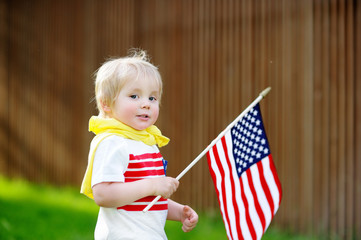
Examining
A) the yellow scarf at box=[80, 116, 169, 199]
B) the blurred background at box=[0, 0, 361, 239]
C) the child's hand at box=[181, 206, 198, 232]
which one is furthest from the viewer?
the blurred background at box=[0, 0, 361, 239]

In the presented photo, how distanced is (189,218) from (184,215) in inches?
1.2

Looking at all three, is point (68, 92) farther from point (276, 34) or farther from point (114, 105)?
point (114, 105)

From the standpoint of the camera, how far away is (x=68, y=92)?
866cm

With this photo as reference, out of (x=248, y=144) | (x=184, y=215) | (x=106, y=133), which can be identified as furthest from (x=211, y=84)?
(x=106, y=133)

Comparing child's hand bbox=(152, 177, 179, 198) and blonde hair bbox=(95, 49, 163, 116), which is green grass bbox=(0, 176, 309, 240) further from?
child's hand bbox=(152, 177, 179, 198)

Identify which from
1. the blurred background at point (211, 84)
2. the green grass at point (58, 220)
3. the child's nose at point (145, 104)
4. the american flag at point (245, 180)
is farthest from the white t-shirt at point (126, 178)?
the blurred background at point (211, 84)

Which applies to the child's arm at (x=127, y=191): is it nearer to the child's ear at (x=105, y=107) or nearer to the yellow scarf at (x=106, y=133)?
the yellow scarf at (x=106, y=133)

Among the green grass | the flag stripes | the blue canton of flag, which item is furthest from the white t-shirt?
the green grass

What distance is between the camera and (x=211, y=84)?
6.48 m

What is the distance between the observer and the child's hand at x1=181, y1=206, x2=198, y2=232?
8.25 ft

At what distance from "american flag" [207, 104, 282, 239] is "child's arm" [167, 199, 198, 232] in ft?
0.75

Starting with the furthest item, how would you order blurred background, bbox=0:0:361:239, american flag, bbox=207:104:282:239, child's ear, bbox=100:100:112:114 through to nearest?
blurred background, bbox=0:0:361:239
american flag, bbox=207:104:282:239
child's ear, bbox=100:100:112:114

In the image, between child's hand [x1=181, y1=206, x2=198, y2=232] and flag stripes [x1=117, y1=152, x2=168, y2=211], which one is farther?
child's hand [x1=181, y1=206, x2=198, y2=232]

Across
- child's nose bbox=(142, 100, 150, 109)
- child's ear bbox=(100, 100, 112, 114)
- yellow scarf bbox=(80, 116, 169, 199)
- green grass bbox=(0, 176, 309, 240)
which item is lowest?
green grass bbox=(0, 176, 309, 240)
